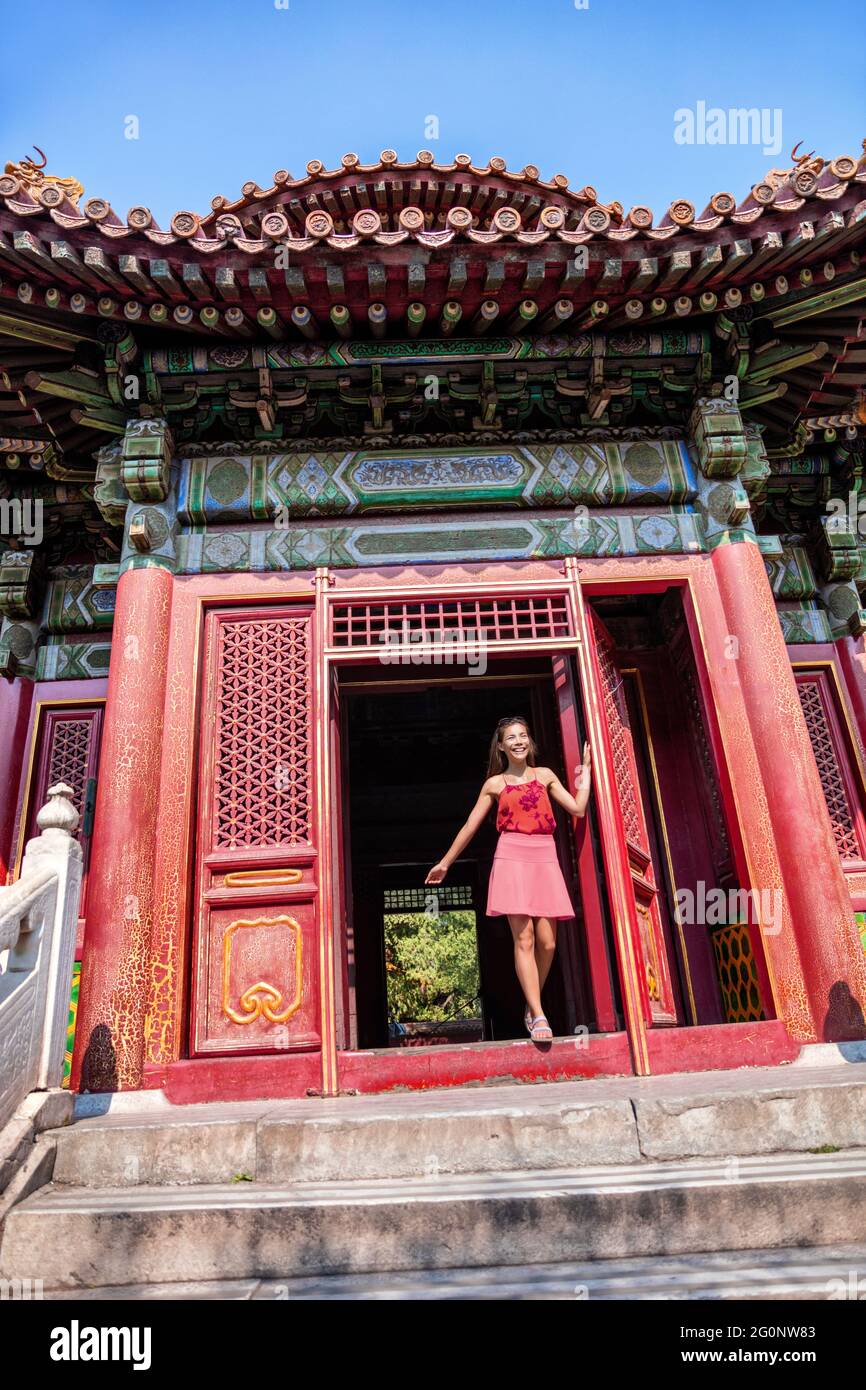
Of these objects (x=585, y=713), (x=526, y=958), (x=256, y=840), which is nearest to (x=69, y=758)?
(x=256, y=840)

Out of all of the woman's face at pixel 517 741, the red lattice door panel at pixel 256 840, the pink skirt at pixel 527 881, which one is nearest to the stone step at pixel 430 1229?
the red lattice door panel at pixel 256 840

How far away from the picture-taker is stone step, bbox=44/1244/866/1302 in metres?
2.20

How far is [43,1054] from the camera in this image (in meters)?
3.52

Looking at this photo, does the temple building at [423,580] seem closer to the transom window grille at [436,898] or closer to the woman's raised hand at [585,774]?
the woman's raised hand at [585,774]

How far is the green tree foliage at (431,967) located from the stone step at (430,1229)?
946 inches

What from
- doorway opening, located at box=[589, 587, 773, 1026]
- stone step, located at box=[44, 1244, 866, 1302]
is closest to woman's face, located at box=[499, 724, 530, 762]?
doorway opening, located at box=[589, 587, 773, 1026]

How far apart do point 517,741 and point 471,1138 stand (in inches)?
104

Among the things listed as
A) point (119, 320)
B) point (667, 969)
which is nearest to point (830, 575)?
point (667, 969)

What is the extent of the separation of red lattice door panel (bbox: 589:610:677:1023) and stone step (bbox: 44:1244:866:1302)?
106 inches

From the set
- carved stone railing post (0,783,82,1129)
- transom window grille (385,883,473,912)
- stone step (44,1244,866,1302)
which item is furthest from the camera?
transom window grille (385,883,473,912)

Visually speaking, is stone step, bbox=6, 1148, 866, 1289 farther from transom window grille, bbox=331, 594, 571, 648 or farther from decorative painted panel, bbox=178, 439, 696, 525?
decorative painted panel, bbox=178, 439, 696, 525

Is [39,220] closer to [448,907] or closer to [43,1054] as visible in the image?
[43,1054]

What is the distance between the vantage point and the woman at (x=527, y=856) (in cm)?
495

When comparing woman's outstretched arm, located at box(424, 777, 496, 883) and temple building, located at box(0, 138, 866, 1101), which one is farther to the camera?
woman's outstretched arm, located at box(424, 777, 496, 883)
